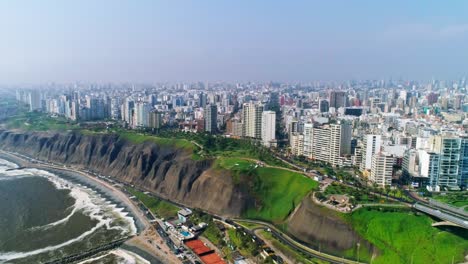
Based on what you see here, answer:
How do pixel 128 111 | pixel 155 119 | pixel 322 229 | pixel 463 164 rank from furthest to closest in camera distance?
pixel 128 111 < pixel 155 119 < pixel 463 164 < pixel 322 229

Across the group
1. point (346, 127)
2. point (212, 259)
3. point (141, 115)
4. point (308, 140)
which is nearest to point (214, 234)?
point (212, 259)

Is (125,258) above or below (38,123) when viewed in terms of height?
below

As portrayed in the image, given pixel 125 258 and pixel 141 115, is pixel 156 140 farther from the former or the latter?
pixel 125 258

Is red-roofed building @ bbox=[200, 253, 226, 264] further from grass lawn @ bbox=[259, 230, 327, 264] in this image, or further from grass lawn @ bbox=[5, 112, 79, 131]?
grass lawn @ bbox=[5, 112, 79, 131]

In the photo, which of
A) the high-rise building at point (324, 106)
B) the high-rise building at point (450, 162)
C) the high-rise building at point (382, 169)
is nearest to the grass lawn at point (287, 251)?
the high-rise building at point (382, 169)

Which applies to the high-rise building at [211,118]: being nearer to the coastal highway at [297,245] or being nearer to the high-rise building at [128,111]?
the high-rise building at [128,111]
